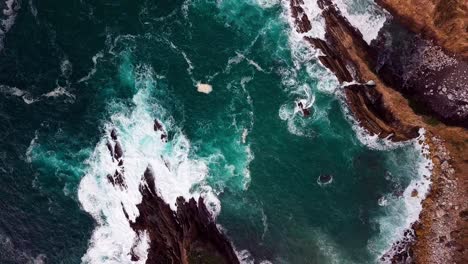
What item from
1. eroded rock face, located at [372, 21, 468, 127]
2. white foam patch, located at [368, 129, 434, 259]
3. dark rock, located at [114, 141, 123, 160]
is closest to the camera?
eroded rock face, located at [372, 21, 468, 127]

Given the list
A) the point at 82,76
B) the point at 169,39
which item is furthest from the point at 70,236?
the point at 169,39

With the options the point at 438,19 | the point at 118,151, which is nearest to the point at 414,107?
the point at 438,19

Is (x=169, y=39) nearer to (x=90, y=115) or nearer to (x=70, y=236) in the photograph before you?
A: (x=90, y=115)

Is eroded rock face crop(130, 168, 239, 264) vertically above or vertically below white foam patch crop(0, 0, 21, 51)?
below

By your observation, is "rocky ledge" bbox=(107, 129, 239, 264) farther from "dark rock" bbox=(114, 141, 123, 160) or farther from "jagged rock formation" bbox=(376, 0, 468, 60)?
"jagged rock formation" bbox=(376, 0, 468, 60)

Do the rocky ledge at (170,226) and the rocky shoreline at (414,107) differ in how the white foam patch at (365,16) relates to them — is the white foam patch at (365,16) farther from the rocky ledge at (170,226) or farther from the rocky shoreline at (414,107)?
the rocky ledge at (170,226)

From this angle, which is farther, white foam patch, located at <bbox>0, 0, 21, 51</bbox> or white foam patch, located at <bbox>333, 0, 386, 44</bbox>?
white foam patch, located at <bbox>0, 0, 21, 51</bbox>

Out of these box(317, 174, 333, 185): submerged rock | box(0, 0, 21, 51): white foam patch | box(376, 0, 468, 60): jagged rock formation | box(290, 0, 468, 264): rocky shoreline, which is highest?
box(376, 0, 468, 60): jagged rock formation

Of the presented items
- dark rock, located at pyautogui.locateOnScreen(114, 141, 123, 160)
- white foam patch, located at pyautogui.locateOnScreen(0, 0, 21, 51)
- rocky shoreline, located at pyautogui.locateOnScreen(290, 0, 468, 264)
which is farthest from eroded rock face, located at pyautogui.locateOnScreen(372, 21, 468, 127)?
white foam patch, located at pyautogui.locateOnScreen(0, 0, 21, 51)
